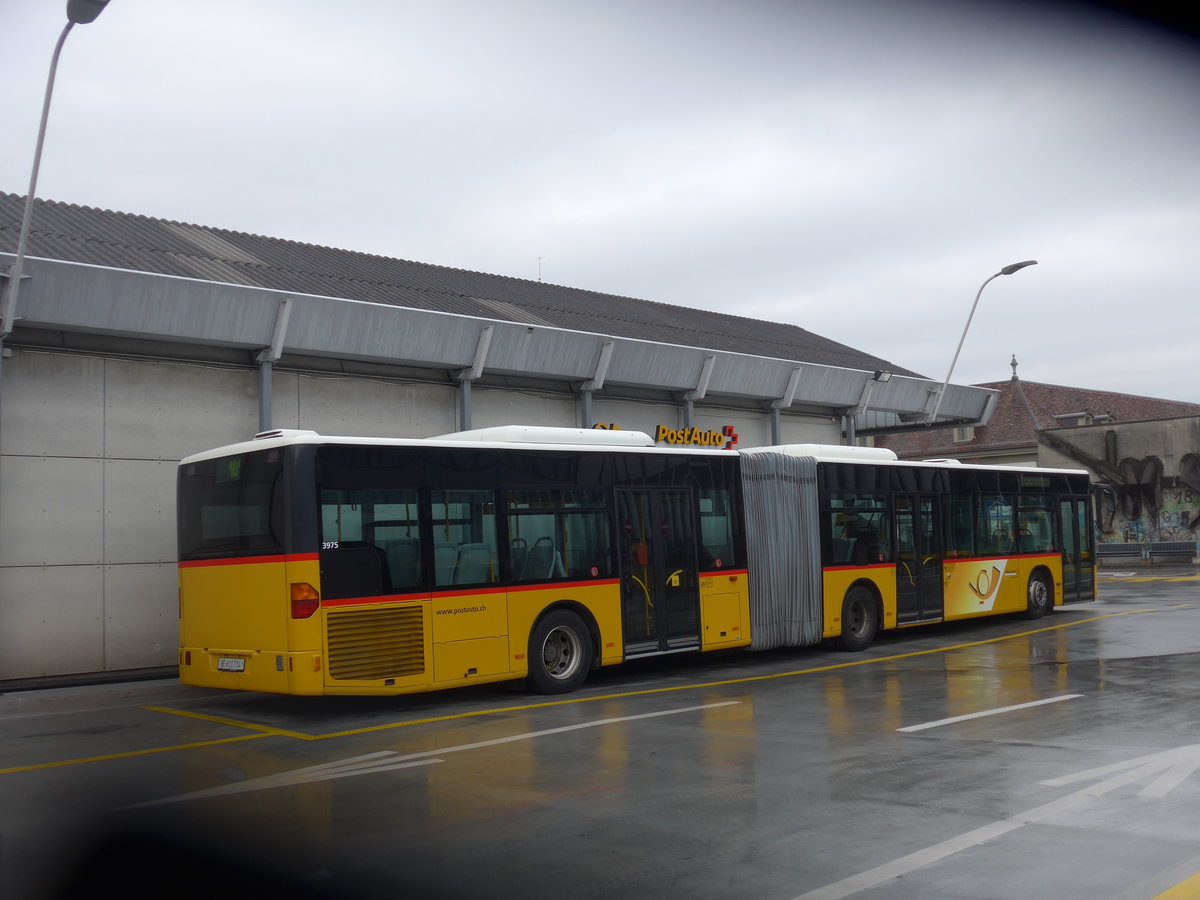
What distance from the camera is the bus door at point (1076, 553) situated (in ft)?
74.7

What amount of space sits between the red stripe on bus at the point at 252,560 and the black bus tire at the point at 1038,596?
1510 centimetres

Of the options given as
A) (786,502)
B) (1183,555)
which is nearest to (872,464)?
(786,502)

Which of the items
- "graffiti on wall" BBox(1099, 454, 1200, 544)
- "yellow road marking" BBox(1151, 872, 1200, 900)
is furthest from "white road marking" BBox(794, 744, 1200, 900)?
"graffiti on wall" BBox(1099, 454, 1200, 544)

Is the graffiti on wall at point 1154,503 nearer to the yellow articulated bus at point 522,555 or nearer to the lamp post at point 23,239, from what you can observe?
the yellow articulated bus at point 522,555

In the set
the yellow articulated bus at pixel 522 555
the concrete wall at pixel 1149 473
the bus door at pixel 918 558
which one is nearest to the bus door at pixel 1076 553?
the bus door at pixel 918 558

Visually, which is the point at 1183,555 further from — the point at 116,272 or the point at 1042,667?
the point at 116,272

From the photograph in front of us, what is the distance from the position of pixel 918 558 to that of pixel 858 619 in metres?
1.85

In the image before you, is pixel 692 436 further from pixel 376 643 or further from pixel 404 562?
pixel 376 643

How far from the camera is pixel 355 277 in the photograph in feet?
73.5

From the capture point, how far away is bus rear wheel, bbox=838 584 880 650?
1745 cm

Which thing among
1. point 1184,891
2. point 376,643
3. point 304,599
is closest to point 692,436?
point 376,643

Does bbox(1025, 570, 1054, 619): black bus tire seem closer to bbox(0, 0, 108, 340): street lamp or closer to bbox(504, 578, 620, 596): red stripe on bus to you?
bbox(504, 578, 620, 596): red stripe on bus

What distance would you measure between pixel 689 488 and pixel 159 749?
768 centimetres

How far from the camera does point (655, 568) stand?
578 inches
